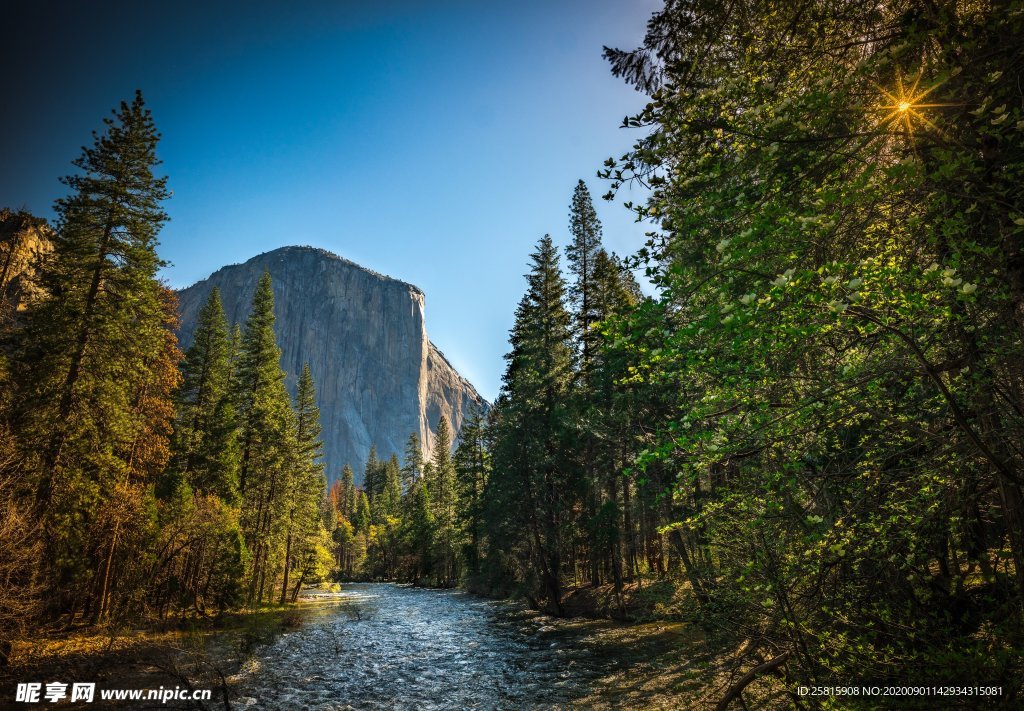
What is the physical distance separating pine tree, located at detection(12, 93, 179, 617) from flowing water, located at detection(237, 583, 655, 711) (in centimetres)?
745

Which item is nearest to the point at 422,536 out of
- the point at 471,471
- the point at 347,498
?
the point at 471,471

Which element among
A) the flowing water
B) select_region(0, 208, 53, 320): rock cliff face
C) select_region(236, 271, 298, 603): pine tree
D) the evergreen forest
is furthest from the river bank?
select_region(0, 208, 53, 320): rock cliff face

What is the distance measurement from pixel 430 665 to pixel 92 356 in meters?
15.2

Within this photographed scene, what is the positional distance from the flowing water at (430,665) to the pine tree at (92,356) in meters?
7.45

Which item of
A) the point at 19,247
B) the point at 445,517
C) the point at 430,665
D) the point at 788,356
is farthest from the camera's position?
the point at 445,517

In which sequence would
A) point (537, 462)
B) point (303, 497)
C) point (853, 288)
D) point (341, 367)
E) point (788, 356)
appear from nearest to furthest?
point (853, 288) < point (788, 356) < point (537, 462) < point (303, 497) < point (341, 367)

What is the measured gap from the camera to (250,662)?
14.6m

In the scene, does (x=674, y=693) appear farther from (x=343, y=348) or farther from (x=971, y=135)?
(x=343, y=348)

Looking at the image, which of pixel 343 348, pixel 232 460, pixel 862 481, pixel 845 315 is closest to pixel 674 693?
pixel 862 481

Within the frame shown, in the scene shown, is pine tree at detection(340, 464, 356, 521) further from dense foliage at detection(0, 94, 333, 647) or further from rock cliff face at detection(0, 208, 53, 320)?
dense foliage at detection(0, 94, 333, 647)

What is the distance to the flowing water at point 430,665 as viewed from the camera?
Answer: 1096 centimetres

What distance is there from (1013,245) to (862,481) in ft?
8.69

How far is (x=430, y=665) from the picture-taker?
14.3m

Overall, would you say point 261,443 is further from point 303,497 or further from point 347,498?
point 347,498
